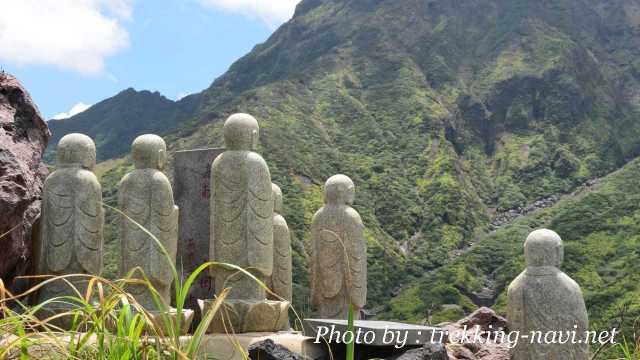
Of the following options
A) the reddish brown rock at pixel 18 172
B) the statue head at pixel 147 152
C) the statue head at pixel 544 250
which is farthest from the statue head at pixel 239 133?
the statue head at pixel 544 250

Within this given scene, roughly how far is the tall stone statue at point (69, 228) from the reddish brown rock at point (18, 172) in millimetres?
361

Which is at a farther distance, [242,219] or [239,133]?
[239,133]

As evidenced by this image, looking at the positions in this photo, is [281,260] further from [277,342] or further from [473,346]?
[473,346]

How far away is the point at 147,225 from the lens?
8930mm

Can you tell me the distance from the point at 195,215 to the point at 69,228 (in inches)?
87.9

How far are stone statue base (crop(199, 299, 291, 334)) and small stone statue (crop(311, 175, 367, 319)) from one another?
1.12m

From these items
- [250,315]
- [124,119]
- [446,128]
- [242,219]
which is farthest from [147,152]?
[124,119]

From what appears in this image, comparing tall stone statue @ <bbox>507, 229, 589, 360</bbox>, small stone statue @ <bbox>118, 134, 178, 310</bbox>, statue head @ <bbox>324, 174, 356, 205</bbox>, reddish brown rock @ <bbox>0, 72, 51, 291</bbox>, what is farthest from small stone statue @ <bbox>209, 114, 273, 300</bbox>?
tall stone statue @ <bbox>507, 229, 589, 360</bbox>

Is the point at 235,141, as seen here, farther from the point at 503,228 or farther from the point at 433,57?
the point at 433,57

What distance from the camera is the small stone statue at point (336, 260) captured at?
397 inches

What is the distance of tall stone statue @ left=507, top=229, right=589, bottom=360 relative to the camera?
797 centimetres

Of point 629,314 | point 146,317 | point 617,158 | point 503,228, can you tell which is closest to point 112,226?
point 629,314

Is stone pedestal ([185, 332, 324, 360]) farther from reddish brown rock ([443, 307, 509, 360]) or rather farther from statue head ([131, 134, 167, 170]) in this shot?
statue head ([131, 134, 167, 170])

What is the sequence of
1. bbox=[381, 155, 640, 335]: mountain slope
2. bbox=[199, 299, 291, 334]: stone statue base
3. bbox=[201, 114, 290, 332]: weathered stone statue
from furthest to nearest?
1. bbox=[381, 155, 640, 335]: mountain slope
2. bbox=[201, 114, 290, 332]: weathered stone statue
3. bbox=[199, 299, 291, 334]: stone statue base
